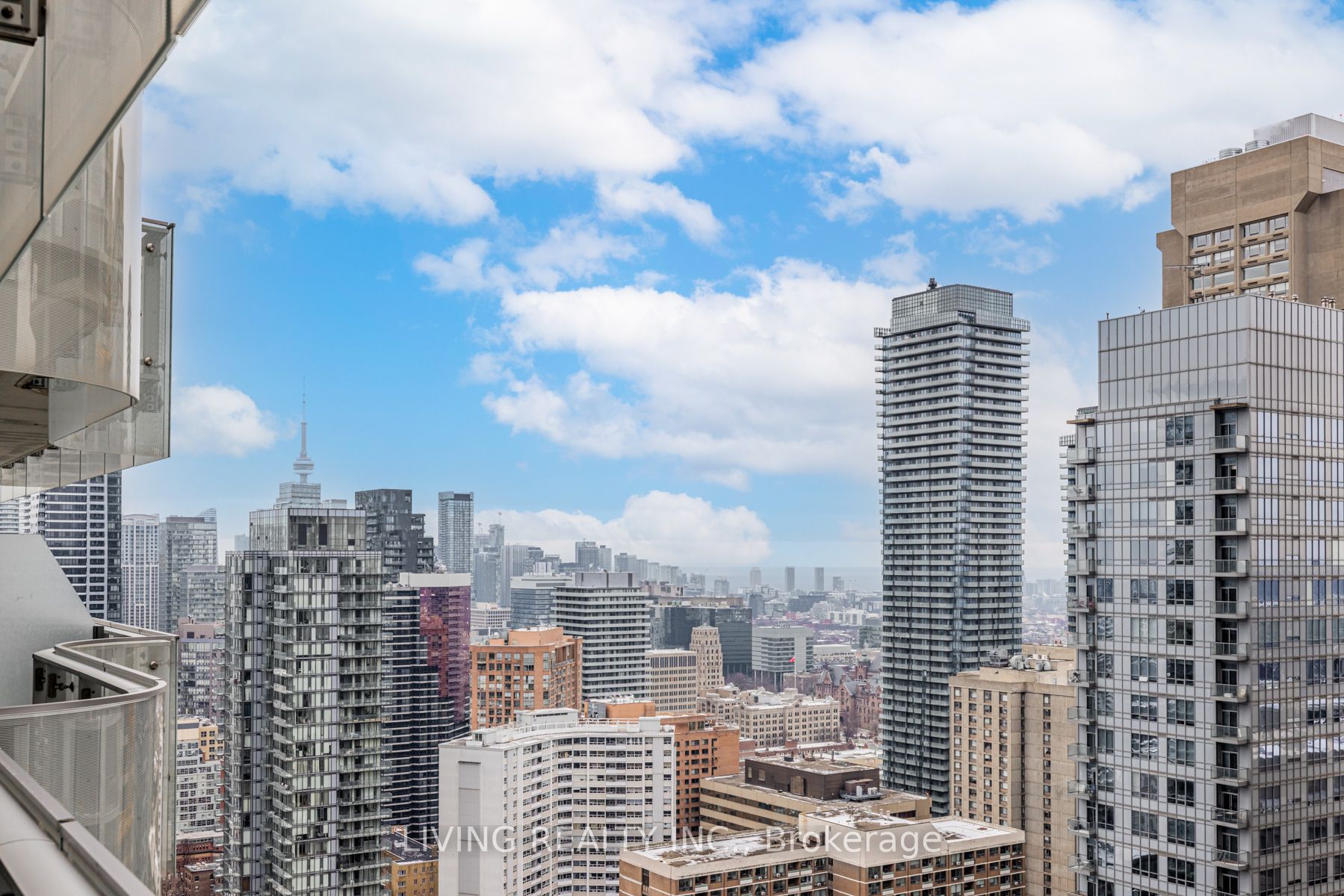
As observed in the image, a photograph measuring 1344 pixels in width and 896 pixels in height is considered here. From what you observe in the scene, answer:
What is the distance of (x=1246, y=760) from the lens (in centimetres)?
879

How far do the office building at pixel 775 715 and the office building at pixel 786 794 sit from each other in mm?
19120

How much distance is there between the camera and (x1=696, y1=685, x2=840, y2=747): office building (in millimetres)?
51688

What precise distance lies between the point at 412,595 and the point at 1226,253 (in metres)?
30.0

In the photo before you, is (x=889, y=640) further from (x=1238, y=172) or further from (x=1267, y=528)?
(x=1267, y=528)

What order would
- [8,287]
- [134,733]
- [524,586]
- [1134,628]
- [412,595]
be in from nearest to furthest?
1. [8,287]
2. [134,733]
3. [1134,628]
4. [412,595]
5. [524,586]

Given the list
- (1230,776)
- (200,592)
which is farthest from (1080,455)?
(200,592)

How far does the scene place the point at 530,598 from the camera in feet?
198

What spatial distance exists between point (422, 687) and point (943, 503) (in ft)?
67.1

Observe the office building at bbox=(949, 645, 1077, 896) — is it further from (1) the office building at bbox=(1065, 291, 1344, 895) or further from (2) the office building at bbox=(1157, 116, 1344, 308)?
(1) the office building at bbox=(1065, 291, 1344, 895)

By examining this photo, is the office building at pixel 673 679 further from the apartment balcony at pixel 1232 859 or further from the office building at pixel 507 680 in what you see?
the apartment balcony at pixel 1232 859

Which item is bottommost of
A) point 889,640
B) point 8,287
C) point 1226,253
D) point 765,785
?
point 765,785

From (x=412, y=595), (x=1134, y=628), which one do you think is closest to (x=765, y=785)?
(x=412, y=595)

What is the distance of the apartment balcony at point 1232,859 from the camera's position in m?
8.63

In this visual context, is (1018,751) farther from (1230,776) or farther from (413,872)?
(1230,776)
